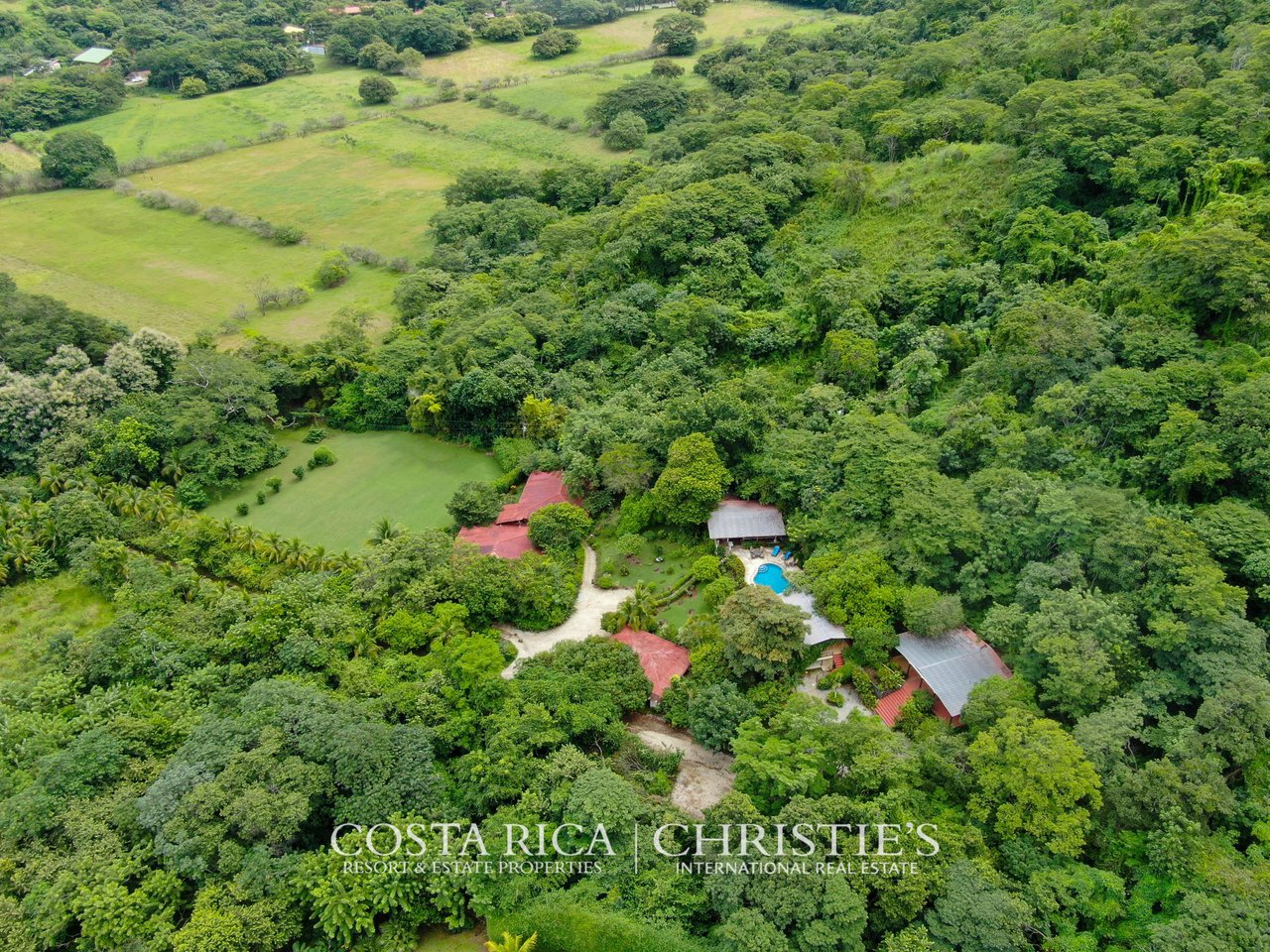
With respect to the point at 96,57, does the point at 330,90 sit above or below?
below

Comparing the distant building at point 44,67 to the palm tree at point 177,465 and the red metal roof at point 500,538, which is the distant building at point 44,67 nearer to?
the palm tree at point 177,465

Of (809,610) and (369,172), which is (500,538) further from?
(369,172)

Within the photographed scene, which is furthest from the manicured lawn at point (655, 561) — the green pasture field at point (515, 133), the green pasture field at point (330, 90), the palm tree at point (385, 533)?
the green pasture field at point (330, 90)

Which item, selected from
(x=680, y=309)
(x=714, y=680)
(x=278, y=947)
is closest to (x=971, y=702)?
(x=714, y=680)

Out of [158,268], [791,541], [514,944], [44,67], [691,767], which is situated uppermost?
[44,67]

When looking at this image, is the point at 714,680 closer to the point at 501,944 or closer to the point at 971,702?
the point at 971,702

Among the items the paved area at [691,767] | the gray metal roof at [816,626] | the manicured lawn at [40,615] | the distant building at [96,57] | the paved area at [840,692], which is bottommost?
the manicured lawn at [40,615]

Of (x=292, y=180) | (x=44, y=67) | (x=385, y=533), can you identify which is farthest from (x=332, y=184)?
(x=385, y=533)
